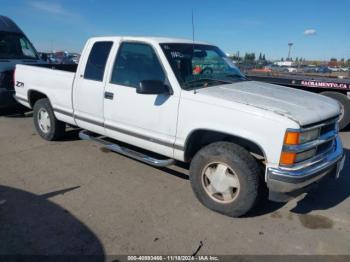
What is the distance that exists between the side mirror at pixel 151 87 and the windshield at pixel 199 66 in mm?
259

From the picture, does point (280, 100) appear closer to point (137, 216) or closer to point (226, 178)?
point (226, 178)

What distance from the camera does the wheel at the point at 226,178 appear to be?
3.42 m

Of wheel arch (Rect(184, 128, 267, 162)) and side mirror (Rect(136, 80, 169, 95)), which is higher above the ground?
side mirror (Rect(136, 80, 169, 95))

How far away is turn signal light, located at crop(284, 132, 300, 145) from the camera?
306 centimetres

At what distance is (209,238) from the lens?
326cm

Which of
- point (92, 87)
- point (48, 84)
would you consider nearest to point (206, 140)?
point (92, 87)

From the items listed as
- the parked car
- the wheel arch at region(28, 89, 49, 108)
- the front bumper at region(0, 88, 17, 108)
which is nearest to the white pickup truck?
the wheel arch at region(28, 89, 49, 108)

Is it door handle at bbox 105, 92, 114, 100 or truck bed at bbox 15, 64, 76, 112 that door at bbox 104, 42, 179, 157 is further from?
truck bed at bbox 15, 64, 76, 112

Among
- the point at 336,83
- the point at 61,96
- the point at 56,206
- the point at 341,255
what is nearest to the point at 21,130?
the point at 61,96

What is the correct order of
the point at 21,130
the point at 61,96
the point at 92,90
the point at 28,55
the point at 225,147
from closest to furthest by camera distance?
the point at 225,147, the point at 92,90, the point at 61,96, the point at 21,130, the point at 28,55

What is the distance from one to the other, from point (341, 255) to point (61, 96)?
14.9 feet

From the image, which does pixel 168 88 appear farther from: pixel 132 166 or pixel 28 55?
pixel 28 55

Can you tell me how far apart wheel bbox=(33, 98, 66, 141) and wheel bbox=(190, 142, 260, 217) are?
10.5 feet

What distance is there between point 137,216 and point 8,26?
832cm
